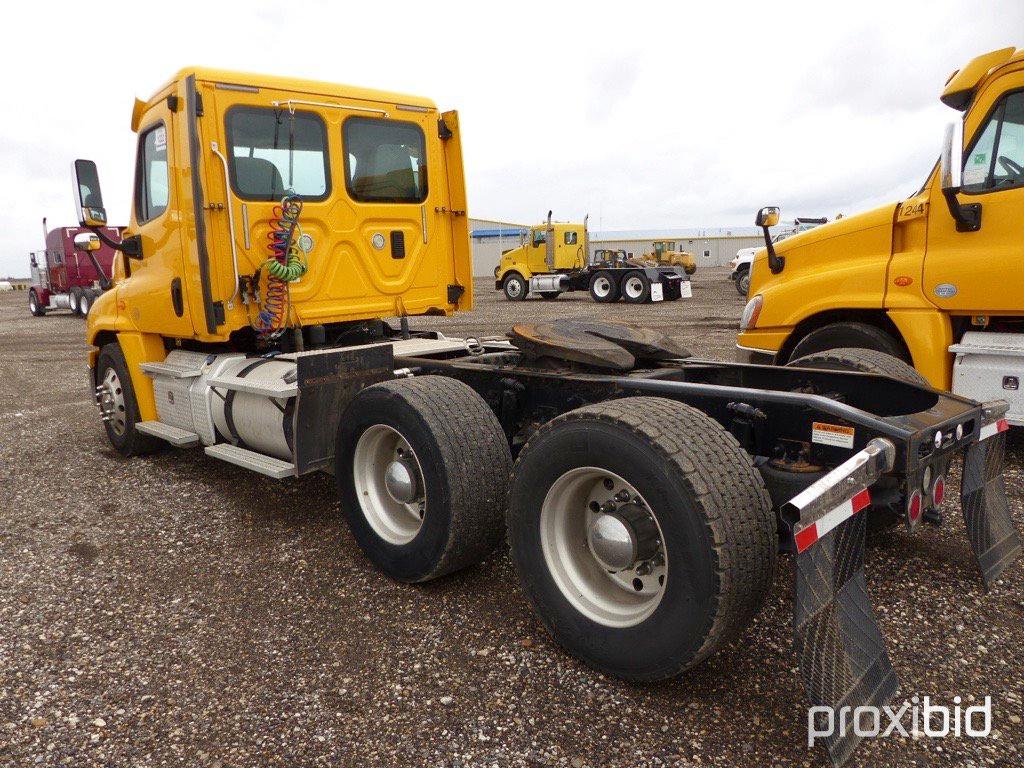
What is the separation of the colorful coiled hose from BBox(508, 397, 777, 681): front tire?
248cm

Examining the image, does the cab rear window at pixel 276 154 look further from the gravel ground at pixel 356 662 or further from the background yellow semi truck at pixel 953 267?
the background yellow semi truck at pixel 953 267

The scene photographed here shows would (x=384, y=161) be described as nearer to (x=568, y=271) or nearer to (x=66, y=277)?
(x=568, y=271)

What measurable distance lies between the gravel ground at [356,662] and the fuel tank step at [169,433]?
0.56 metres

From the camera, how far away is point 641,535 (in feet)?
8.12

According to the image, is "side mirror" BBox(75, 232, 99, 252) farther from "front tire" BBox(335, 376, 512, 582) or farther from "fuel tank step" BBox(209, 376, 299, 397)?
"front tire" BBox(335, 376, 512, 582)

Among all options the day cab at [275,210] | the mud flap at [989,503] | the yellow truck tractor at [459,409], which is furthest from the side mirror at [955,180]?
the day cab at [275,210]

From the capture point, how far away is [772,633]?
2893mm

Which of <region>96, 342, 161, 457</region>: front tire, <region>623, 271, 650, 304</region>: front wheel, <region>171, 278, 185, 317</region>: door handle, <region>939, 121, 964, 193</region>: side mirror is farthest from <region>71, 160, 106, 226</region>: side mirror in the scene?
<region>623, 271, 650, 304</region>: front wheel

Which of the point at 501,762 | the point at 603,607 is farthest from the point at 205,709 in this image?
the point at 603,607

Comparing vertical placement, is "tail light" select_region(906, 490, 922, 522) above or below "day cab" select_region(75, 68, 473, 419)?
below

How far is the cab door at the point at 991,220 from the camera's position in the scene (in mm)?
4289

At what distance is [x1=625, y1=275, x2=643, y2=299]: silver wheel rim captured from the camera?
22219mm

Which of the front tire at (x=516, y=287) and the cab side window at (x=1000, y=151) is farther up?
the cab side window at (x=1000, y=151)

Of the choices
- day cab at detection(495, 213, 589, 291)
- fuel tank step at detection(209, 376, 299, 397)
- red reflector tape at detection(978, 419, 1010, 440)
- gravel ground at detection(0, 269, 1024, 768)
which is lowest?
gravel ground at detection(0, 269, 1024, 768)
